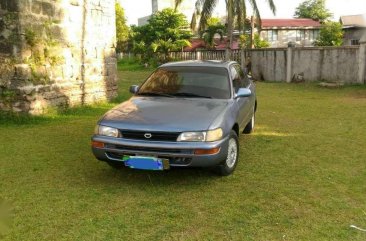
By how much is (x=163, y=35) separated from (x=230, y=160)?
88.2ft

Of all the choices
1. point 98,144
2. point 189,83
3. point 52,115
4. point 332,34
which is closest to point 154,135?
point 98,144

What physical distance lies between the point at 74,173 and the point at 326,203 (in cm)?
315

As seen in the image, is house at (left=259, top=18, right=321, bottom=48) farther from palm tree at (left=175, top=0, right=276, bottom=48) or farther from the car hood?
the car hood

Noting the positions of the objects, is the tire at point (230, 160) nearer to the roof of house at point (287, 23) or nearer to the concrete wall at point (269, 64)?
the concrete wall at point (269, 64)

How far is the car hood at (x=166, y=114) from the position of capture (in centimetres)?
417

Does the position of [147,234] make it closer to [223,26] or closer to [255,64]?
[255,64]

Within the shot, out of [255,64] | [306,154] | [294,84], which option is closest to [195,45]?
[255,64]

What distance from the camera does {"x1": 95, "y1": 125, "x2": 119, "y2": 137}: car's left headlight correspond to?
14.2ft

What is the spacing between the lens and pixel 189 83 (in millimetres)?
5340

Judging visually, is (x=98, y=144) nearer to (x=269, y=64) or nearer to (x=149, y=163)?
(x=149, y=163)

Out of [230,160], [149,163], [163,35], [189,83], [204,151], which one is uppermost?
[163,35]

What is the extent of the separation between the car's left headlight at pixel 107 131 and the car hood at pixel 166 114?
0.16 ft

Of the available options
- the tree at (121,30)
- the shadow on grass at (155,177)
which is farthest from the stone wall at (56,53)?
the tree at (121,30)

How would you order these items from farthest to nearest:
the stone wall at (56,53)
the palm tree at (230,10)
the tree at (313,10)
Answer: the tree at (313,10)
the palm tree at (230,10)
the stone wall at (56,53)
